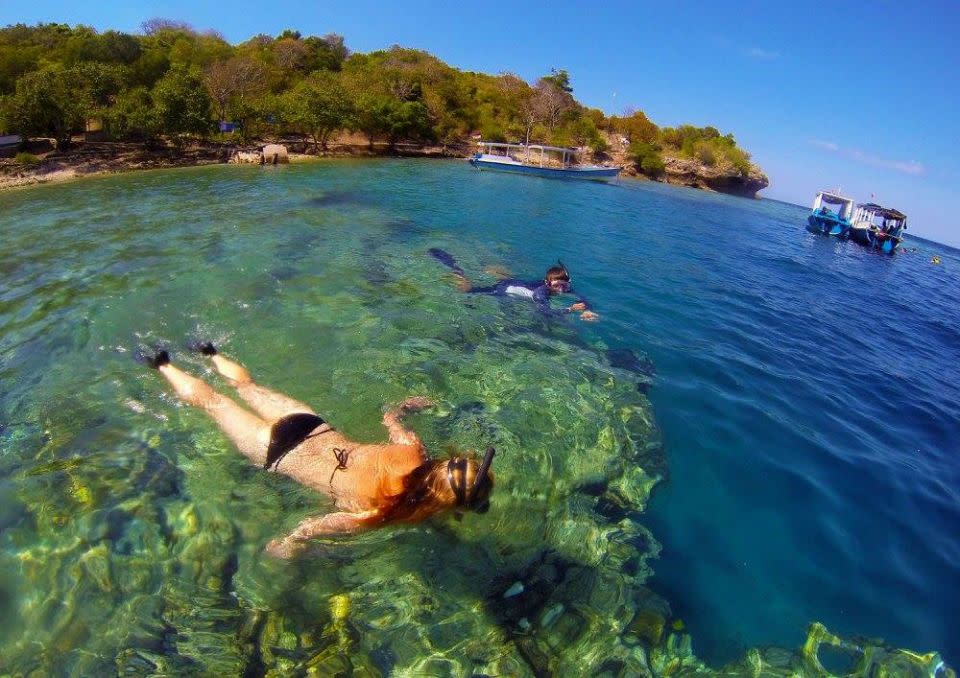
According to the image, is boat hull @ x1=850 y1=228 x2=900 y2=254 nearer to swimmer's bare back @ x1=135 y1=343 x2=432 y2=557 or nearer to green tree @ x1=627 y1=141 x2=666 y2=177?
green tree @ x1=627 y1=141 x2=666 y2=177

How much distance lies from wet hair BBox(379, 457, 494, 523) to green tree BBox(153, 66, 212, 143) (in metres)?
32.7

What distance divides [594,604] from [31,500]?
174 inches

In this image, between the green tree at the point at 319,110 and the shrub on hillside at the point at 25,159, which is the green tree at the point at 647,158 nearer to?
the green tree at the point at 319,110

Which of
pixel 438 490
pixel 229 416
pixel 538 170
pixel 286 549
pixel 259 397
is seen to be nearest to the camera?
pixel 438 490

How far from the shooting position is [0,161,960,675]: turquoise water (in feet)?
9.98

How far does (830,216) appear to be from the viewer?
32.6 m

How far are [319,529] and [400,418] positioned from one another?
4.78 ft

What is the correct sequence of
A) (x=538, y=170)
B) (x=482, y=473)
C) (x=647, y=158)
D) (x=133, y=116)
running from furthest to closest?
1. (x=647, y=158)
2. (x=538, y=170)
3. (x=133, y=116)
4. (x=482, y=473)

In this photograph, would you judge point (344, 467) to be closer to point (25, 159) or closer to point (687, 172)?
point (25, 159)

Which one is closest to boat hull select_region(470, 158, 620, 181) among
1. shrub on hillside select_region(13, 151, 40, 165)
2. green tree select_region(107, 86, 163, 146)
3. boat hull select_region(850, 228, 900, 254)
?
boat hull select_region(850, 228, 900, 254)

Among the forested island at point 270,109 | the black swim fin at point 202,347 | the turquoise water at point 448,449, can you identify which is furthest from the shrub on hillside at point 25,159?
the black swim fin at point 202,347

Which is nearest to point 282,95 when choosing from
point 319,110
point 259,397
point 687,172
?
point 319,110

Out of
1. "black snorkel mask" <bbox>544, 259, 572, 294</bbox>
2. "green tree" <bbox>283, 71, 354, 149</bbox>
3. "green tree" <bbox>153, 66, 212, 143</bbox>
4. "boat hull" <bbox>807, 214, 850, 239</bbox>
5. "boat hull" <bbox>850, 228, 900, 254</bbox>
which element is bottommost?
"black snorkel mask" <bbox>544, 259, 572, 294</bbox>

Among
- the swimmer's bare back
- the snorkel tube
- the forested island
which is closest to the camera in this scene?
the snorkel tube
